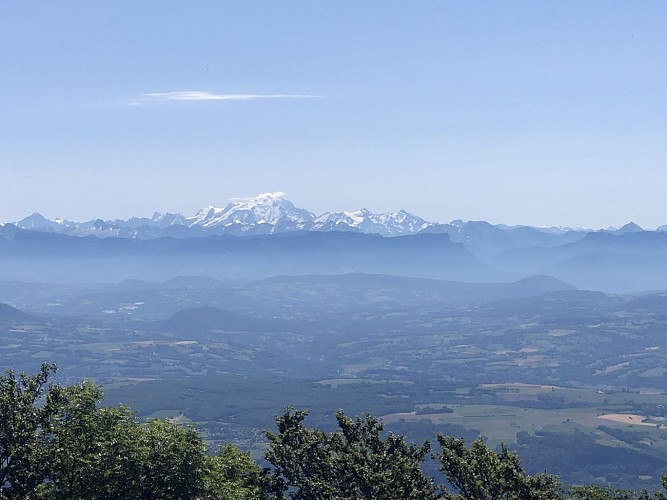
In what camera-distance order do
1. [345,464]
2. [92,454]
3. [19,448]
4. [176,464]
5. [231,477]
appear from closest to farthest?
[92,454] → [176,464] → [19,448] → [345,464] → [231,477]

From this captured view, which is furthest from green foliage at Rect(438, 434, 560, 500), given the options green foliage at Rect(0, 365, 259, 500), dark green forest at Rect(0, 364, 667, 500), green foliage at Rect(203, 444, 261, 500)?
green foliage at Rect(0, 365, 259, 500)

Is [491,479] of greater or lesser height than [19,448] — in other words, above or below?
below

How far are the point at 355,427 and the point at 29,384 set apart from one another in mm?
22257

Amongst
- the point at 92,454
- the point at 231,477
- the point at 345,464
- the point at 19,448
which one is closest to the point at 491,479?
the point at 345,464

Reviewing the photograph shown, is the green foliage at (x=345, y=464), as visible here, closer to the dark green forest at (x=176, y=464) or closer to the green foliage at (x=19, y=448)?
the dark green forest at (x=176, y=464)

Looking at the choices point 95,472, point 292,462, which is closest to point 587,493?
point 292,462

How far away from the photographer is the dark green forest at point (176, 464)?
41188 mm

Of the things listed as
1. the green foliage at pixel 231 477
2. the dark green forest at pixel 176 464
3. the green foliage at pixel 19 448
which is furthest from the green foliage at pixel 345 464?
the green foliage at pixel 19 448

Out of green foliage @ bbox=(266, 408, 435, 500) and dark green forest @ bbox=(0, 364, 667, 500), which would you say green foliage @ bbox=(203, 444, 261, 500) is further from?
green foliage @ bbox=(266, 408, 435, 500)

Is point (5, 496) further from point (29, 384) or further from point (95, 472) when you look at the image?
point (29, 384)

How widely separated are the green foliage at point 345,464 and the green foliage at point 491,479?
2164 millimetres

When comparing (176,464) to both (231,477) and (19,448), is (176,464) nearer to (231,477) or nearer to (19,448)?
(231,477)

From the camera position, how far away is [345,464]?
48312 mm

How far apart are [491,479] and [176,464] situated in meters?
18.7
